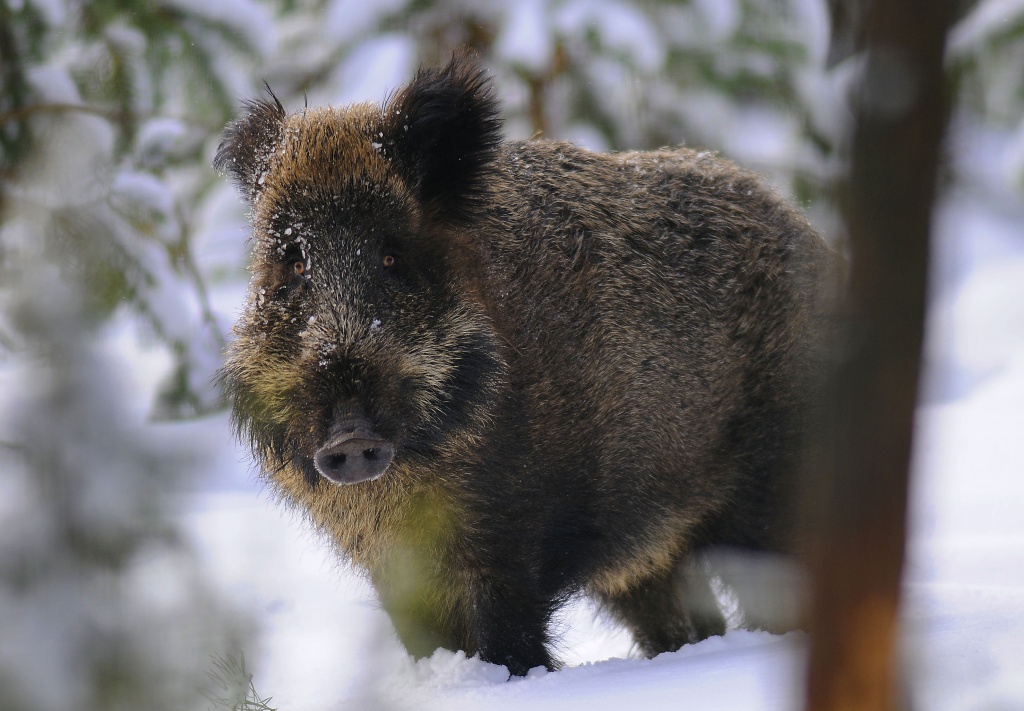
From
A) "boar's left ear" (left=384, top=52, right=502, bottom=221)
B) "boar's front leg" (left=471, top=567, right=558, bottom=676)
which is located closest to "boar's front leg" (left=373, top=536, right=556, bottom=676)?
"boar's front leg" (left=471, top=567, right=558, bottom=676)

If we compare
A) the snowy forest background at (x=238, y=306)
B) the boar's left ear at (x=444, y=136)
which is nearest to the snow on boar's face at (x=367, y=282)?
the boar's left ear at (x=444, y=136)

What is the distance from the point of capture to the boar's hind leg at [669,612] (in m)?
4.80

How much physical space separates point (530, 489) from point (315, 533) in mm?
857

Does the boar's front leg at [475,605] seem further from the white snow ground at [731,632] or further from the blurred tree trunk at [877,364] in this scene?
the blurred tree trunk at [877,364]

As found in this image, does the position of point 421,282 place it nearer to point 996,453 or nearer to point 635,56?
point 635,56

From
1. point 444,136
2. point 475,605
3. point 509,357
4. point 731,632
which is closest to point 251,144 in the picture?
point 444,136

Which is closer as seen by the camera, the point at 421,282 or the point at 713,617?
the point at 421,282

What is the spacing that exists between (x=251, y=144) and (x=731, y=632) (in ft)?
8.51

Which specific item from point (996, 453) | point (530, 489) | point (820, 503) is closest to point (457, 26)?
point (996, 453)

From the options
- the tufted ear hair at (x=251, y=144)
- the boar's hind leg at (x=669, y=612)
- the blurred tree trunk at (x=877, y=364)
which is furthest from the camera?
the boar's hind leg at (x=669, y=612)

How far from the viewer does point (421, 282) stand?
3.57 metres

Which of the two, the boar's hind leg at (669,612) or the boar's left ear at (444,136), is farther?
the boar's hind leg at (669,612)

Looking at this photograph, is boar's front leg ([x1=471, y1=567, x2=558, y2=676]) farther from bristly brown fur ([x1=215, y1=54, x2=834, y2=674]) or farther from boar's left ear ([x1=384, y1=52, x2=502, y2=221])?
boar's left ear ([x1=384, y1=52, x2=502, y2=221])

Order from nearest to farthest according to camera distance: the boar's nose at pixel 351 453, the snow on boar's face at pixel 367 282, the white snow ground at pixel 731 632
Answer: the white snow ground at pixel 731 632 → the boar's nose at pixel 351 453 → the snow on boar's face at pixel 367 282
